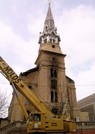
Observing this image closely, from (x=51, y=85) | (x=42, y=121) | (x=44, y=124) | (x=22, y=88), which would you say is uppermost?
(x=51, y=85)

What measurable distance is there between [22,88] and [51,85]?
20896mm

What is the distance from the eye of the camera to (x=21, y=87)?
20828 mm

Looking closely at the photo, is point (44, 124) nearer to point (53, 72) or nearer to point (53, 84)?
point (53, 84)

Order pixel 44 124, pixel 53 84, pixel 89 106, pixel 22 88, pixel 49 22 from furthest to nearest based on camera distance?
1. pixel 89 106
2. pixel 49 22
3. pixel 53 84
4. pixel 22 88
5. pixel 44 124

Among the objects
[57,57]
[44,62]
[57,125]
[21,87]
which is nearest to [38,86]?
[44,62]

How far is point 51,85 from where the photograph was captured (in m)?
41.3

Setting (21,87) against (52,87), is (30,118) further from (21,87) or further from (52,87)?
(52,87)

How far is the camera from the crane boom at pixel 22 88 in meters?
19.8

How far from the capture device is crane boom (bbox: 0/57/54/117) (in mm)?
19827

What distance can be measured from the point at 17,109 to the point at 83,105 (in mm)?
29585

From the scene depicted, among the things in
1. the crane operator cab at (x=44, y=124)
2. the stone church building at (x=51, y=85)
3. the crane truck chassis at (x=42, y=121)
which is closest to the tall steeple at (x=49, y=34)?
the stone church building at (x=51, y=85)

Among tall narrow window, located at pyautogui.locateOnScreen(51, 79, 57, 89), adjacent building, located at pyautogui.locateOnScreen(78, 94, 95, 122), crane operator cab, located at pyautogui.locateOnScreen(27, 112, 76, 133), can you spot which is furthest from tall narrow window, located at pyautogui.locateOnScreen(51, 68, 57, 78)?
crane operator cab, located at pyautogui.locateOnScreen(27, 112, 76, 133)

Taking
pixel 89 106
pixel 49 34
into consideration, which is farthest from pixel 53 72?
pixel 89 106

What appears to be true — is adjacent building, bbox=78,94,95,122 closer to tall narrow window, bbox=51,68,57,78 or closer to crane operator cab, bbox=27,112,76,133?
tall narrow window, bbox=51,68,57,78
